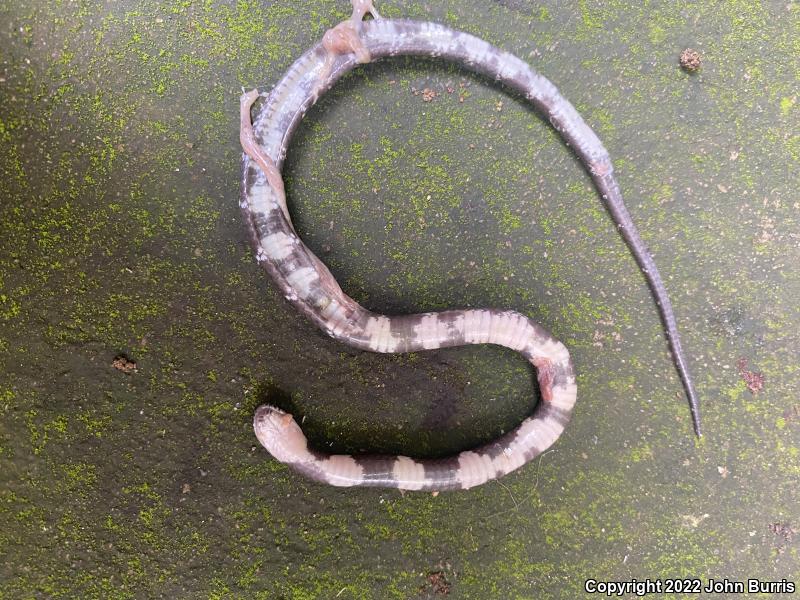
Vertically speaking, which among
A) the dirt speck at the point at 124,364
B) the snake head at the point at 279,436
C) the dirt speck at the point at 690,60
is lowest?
the snake head at the point at 279,436

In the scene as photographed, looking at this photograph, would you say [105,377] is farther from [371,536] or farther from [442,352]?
[442,352]

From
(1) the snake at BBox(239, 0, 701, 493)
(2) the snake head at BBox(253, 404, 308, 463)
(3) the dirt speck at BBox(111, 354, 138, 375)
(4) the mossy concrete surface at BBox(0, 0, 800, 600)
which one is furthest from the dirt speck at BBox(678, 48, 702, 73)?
(3) the dirt speck at BBox(111, 354, 138, 375)

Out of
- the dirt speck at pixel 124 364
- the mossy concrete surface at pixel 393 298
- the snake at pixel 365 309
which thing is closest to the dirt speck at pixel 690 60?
the mossy concrete surface at pixel 393 298

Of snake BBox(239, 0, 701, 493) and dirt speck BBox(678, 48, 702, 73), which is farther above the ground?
dirt speck BBox(678, 48, 702, 73)

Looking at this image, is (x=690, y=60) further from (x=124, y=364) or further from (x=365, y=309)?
(x=124, y=364)

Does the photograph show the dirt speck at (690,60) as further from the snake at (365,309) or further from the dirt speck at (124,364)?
the dirt speck at (124,364)

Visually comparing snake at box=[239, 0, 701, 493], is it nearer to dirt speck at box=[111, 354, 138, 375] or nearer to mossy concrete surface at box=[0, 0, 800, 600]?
mossy concrete surface at box=[0, 0, 800, 600]

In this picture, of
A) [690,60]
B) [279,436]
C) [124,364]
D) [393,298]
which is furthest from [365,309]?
[690,60]
